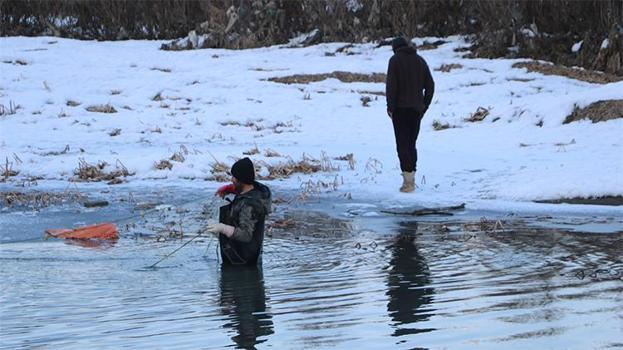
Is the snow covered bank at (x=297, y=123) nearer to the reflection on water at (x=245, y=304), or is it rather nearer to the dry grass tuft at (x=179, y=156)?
the dry grass tuft at (x=179, y=156)

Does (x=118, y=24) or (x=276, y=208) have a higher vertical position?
(x=118, y=24)

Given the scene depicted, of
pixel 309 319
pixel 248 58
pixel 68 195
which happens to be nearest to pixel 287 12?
pixel 248 58

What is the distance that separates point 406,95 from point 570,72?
12.8 meters

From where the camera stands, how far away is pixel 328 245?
32.6 ft

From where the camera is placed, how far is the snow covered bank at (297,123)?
14.4m

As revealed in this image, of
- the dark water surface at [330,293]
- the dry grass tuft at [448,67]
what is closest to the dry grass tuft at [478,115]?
the dry grass tuft at [448,67]

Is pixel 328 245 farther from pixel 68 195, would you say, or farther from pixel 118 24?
pixel 118 24

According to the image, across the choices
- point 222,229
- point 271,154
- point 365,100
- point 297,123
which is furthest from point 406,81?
point 365,100

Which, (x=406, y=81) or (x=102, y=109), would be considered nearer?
(x=406, y=81)

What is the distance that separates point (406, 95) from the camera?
1293 cm

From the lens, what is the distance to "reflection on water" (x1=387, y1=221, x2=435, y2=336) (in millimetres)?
6281

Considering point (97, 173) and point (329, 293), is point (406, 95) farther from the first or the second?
point (329, 293)

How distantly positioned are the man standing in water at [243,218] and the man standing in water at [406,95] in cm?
458

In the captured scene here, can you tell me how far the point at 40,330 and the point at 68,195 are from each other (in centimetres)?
736
